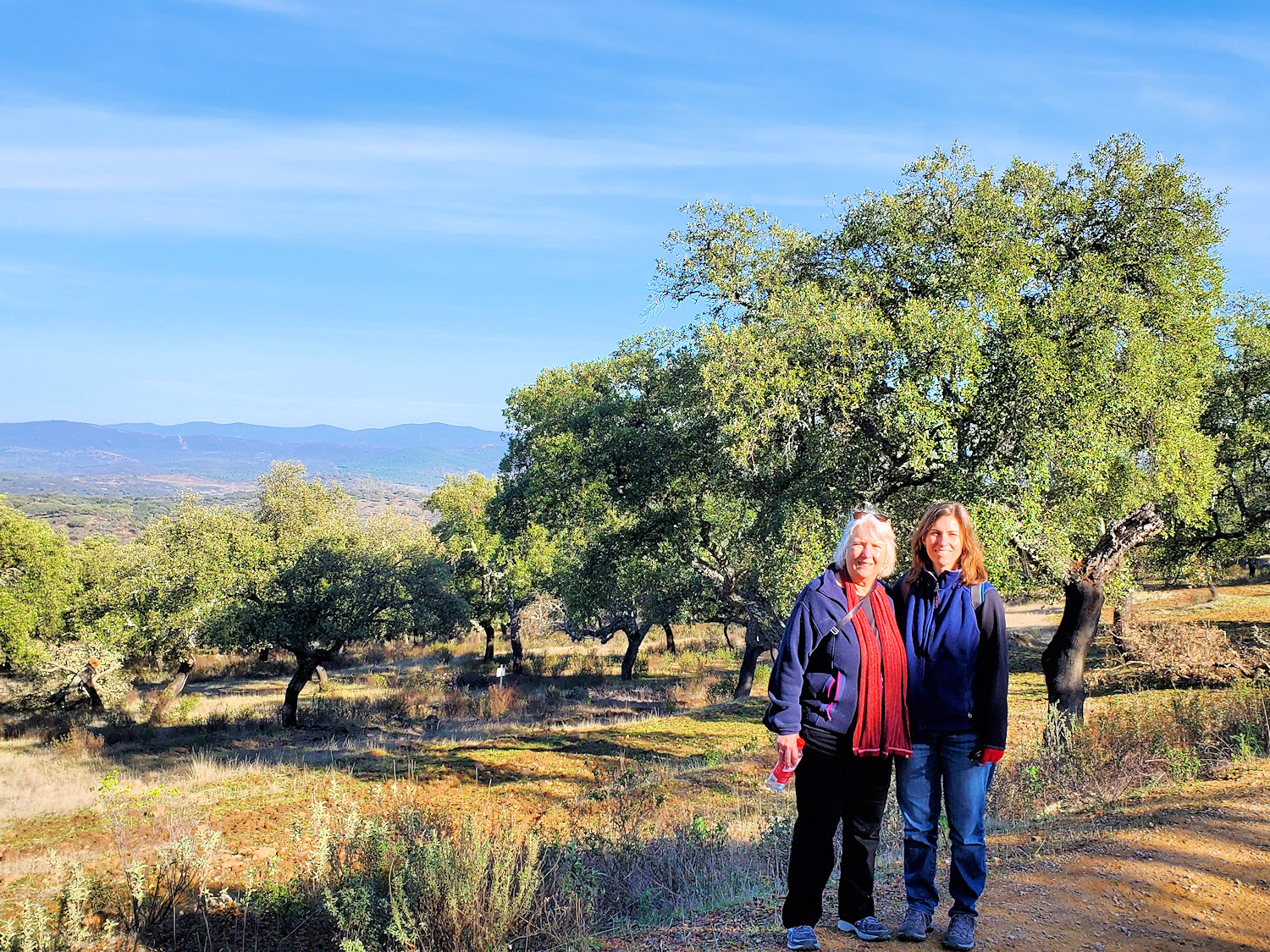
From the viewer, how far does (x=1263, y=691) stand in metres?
10.4

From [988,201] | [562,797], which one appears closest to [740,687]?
[562,797]

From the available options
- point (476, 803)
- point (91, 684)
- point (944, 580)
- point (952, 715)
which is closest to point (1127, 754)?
point (952, 715)

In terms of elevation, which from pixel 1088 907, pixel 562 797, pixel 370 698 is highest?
pixel 1088 907

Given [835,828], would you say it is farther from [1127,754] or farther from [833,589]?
[1127,754]

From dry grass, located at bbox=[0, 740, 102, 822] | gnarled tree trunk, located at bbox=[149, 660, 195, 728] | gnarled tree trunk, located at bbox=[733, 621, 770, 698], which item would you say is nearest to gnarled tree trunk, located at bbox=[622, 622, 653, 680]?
gnarled tree trunk, located at bbox=[733, 621, 770, 698]

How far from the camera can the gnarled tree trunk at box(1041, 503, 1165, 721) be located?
12609mm

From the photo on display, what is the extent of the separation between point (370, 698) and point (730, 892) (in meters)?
25.2

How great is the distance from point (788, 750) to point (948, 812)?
1.12 metres

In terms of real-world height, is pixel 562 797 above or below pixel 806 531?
below

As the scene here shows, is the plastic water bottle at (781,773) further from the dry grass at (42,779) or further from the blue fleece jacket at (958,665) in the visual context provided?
the dry grass at (42,779)

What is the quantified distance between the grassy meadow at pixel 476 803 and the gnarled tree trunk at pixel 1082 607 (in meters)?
0.90

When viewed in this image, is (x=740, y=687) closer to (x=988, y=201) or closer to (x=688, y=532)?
(x=688, y=532)

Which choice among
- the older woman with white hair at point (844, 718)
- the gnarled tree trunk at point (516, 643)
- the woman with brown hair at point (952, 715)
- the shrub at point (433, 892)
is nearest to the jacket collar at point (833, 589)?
the older woman with white hair at point (844, 718)

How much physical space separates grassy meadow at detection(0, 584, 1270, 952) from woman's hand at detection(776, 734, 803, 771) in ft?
3.57
